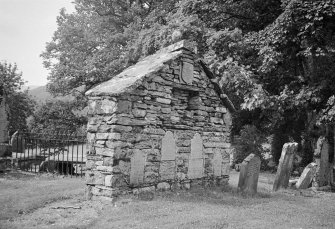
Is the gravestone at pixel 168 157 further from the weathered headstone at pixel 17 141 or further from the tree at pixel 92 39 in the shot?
the tree at pixel 92 39

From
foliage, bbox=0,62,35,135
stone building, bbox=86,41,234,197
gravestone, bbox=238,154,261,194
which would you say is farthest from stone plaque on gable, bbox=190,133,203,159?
foliage, bbox=0,62,35,135

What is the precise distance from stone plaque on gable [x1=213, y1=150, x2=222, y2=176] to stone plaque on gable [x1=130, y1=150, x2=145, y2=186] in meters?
2.92

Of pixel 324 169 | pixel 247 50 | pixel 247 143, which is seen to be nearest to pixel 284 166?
pixel 324 169

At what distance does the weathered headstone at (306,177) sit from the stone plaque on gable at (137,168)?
20.6 ft

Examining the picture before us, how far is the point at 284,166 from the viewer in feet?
34.0

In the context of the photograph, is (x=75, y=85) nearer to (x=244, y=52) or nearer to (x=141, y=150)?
(x=244, y=52)

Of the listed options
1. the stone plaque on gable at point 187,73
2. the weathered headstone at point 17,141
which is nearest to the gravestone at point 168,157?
the stone plaque on gable at point 187,73

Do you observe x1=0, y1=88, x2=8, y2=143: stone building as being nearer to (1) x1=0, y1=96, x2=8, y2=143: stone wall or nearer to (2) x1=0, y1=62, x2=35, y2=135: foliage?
(1) x1=0, y1=96, x2=8, y2=143: stone wall

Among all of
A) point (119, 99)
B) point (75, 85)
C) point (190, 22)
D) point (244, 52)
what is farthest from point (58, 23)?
point (119, 99)

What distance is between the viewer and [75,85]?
2359 cm

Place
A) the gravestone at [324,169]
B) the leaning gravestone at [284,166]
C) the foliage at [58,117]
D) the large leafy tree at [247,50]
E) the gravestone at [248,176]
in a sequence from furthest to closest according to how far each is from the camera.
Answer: the foliage at [58,117] < the large leafy tree at [247,50] < the gravestone at [324,169] < the leaning gravestone at [284,166] < the gravestone at [248,176]

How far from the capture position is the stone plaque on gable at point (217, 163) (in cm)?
972

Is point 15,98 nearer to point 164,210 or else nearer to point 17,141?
point 17,141

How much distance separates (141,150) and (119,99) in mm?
1324
